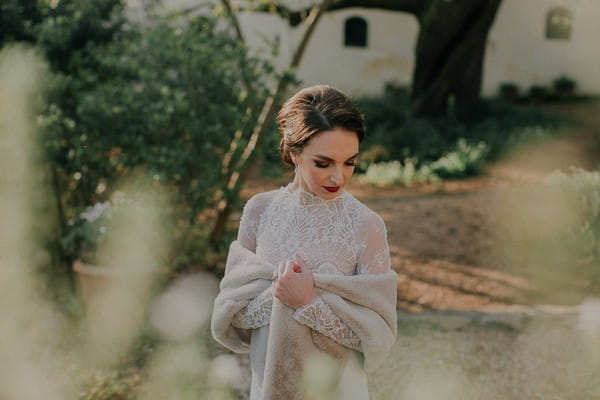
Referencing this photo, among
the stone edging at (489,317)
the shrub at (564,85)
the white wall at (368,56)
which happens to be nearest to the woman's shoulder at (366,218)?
the stone edging at (489,317)

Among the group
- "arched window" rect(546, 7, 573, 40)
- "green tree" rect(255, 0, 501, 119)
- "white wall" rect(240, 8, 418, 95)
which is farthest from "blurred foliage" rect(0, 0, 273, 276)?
"arched window" rect(546, 7, 573, 40)

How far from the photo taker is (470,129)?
12.5 m

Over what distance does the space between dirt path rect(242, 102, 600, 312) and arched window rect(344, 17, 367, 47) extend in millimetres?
8101

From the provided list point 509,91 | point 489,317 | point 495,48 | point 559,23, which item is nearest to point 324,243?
point 489,317

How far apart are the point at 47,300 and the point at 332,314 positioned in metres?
4.18

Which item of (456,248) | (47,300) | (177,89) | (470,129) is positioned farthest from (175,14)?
(470,129)

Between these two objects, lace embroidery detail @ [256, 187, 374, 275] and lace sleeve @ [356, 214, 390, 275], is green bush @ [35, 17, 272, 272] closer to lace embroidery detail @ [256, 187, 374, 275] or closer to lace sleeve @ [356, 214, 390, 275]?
lace embroidery detail @ [256, 187, 374, 275]

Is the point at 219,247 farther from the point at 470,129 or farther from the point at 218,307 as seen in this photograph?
the point at 470,129

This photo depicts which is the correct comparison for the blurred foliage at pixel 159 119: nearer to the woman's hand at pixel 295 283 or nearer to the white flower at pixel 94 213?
the white flower at pixel 94 213

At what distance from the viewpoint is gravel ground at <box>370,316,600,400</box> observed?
3795mm

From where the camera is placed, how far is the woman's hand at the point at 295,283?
77.0 inches

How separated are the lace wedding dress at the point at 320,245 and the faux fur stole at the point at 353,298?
34 millimetres

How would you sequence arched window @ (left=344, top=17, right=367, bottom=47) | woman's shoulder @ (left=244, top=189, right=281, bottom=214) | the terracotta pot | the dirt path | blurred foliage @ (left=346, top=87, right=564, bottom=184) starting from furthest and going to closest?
arched window @ (left=344, top=17, right=367, bottom=47) → blurred foliage @ (left=346, top=87, right=564, bottom=184) → the dirt path → the terracotta pot → woman's shoulder @ (left=244, top=189, right=281, bottom=214)

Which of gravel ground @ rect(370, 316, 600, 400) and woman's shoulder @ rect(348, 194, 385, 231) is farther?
gravel ground @ rect(370, 316, 600, 400)
